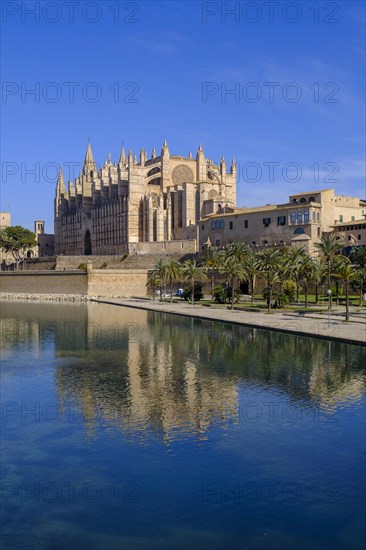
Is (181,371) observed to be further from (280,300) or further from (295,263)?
(295,263)

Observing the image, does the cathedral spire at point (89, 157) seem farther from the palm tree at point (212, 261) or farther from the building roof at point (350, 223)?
the building roof at point (350, 223)

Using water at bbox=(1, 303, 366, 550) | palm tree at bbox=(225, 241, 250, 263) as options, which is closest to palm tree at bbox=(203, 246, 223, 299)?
palm tree at bbox=(225, 241, 250, 263)

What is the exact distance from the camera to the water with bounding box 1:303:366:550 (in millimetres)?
11422

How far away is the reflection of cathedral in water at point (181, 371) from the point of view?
733 inches

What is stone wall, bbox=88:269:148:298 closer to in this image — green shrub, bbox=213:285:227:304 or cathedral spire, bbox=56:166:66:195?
green shrub, bbox=213:285:227:304

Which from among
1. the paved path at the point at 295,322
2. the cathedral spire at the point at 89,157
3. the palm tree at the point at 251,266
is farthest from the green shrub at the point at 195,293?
the cathedral spire at the point at 89,157

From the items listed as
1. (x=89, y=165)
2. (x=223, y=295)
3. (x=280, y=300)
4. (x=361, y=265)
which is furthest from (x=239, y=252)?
(x=89, y=165)

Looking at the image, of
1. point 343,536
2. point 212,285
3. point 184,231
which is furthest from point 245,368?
point 184,231

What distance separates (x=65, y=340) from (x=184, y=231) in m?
50.0

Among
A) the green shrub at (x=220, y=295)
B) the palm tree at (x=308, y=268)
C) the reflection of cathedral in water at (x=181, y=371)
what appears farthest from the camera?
the green shrub at (x=220, y=295)

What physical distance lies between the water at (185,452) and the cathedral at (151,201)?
56295 mm

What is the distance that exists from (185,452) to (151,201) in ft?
249

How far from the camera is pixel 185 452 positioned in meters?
15.1

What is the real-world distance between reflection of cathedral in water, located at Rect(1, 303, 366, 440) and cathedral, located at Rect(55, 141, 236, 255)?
43.9 meters
